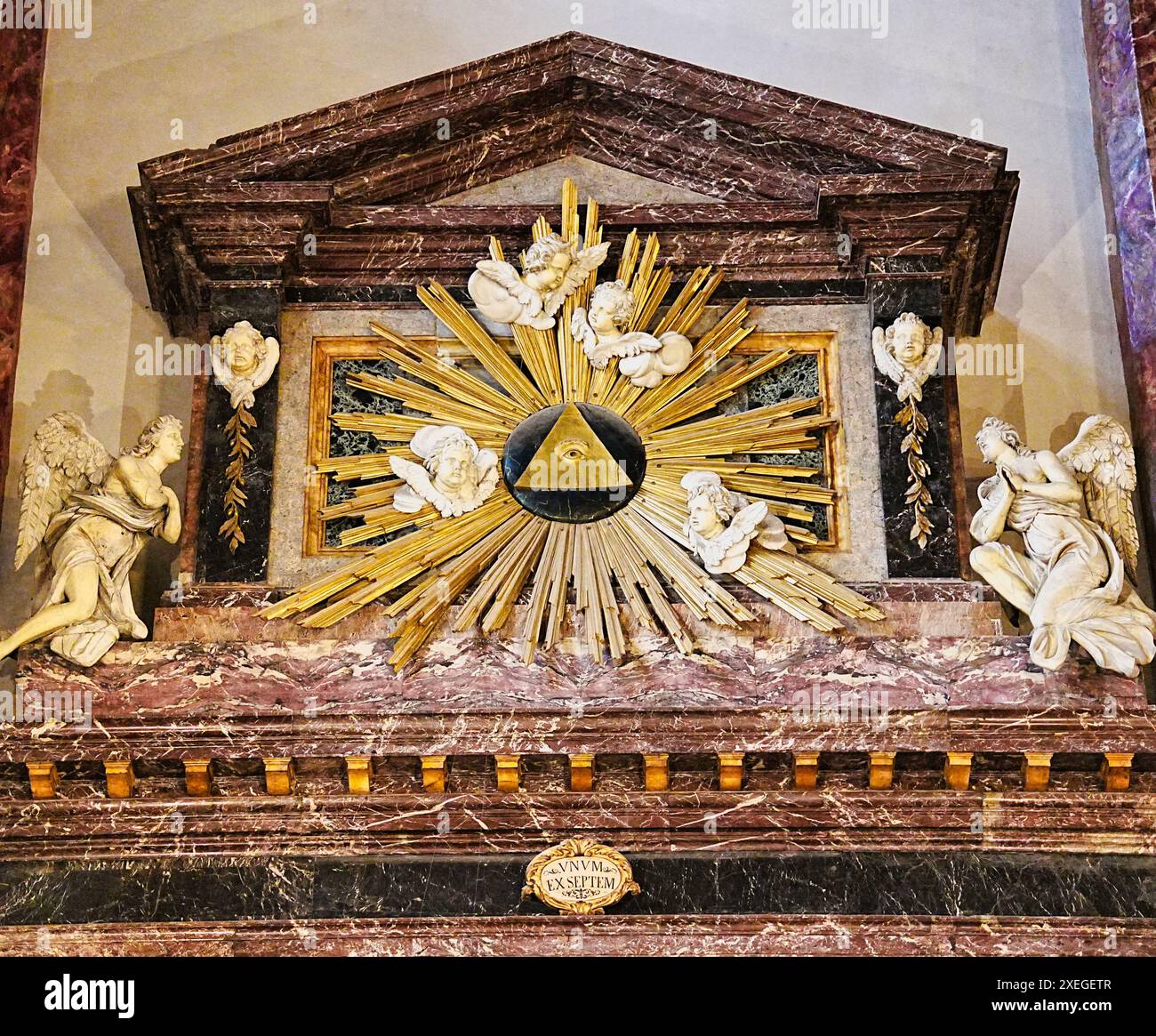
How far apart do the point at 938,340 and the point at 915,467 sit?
0.62 m

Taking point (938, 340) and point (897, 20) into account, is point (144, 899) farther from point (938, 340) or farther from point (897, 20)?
point (897, 20)

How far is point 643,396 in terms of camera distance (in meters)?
8.36

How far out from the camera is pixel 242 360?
8.30 meters

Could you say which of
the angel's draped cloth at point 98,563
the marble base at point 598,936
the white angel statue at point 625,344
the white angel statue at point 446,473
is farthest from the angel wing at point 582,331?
the marble base at point 598,936

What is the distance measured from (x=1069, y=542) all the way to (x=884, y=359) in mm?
1160

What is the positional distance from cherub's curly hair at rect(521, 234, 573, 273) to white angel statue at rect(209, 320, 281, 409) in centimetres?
117

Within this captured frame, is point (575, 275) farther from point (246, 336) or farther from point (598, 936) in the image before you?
point (598, 936)

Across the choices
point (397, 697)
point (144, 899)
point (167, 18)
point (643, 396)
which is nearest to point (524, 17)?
point (167, 18)

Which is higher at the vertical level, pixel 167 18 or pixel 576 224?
pixel 167 18

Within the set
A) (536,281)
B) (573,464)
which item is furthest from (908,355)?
(536,281)

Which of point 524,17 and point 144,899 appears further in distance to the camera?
point 524,17

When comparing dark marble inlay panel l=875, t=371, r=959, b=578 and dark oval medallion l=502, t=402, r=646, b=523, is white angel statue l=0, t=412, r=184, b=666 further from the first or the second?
dark marble inlay panel l=875, t=371, r=959, b=578

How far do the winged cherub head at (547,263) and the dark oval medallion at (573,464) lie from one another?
585 millimetres

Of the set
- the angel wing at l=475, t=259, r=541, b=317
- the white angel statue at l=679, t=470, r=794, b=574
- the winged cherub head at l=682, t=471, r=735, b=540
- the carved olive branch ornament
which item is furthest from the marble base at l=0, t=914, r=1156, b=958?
the angel wing at l=475, t=259, r=541, b=317
